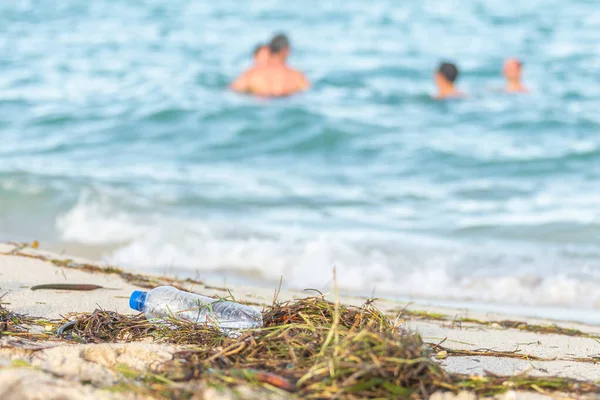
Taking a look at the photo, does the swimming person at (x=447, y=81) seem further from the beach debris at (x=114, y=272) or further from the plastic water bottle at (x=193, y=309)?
the plastic water bottle at (x=193, y=309)

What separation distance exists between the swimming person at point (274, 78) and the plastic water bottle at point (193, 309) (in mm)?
9141

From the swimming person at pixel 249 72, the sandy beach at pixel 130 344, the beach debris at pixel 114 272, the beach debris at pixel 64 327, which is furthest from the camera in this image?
the swimming person at pixel 249 72

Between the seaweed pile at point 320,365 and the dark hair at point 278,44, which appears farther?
the dark hair at point 278,44

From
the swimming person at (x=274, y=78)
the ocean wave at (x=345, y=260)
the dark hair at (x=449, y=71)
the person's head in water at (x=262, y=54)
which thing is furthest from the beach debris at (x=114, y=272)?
the dark hair at (x=449, y=71)

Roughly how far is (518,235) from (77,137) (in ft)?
19.7

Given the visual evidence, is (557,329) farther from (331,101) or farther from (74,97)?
(74,97)

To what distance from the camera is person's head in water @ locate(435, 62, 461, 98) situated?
37.7 ft

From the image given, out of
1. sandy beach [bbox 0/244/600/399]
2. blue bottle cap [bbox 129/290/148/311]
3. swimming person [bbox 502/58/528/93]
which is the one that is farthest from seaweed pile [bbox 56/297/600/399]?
swimming person [bbox 502/58/528/93]

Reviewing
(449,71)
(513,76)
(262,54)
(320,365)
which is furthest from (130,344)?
(513,76)

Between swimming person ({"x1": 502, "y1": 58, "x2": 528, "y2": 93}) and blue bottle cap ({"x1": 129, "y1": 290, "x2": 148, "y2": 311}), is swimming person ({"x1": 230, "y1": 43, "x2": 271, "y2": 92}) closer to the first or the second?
swimming person ({"x1": 502, "y1": 58, "x2": 528, "y2": 93})

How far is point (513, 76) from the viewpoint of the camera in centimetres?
1184

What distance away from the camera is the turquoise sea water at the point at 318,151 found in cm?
516

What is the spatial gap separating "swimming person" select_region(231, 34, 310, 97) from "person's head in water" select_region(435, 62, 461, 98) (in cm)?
216

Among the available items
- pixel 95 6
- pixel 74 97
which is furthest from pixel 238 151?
pixel 95 6
